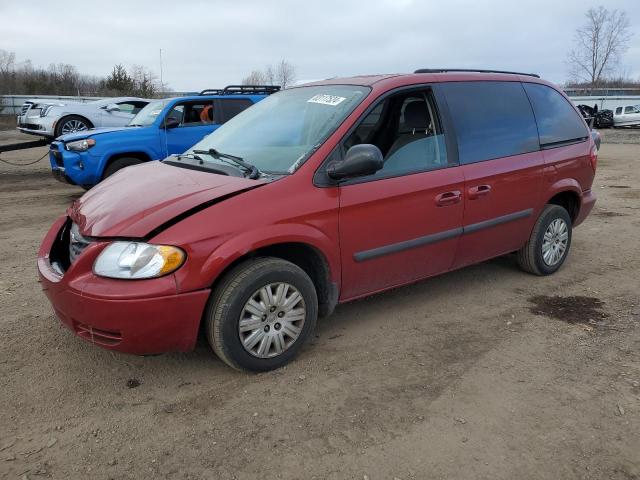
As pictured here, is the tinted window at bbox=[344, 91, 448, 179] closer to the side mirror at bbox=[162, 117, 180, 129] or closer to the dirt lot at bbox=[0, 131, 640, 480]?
the dirt lot at bbox=[0, 131, 640, 480]

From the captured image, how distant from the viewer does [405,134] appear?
153 inches

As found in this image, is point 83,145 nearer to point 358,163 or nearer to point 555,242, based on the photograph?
point 358,163

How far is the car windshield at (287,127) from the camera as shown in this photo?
3508 millimetres

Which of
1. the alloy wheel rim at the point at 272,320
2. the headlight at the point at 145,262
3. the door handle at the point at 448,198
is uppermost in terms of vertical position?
the door handle at the point at 448,198

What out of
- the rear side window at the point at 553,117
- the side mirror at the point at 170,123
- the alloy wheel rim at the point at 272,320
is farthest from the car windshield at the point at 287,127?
the side mirror at the point at 170,123

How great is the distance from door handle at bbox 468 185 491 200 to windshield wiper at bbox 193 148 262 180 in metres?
1.66

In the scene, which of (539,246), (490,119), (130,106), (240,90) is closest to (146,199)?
(490,119)

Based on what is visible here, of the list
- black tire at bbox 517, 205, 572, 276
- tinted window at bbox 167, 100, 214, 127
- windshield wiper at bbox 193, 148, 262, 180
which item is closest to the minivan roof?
windshield wiper at bbox 193, 148, 262, 180

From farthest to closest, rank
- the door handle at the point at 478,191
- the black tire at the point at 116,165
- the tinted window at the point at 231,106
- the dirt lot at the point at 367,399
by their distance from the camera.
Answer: the tinted window at the point at 231,106, the black tire at the point at 116,165, the door handle at the point at 478,191, the dirt lot at the point at 367,399

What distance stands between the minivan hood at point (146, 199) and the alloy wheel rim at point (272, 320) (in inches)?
24.6

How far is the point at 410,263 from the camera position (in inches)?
152

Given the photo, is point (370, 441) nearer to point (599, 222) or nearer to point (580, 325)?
point (580, 325)

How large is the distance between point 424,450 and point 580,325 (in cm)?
202

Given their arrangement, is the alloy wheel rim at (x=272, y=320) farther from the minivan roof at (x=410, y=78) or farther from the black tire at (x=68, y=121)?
the black tire at (x=68, y=121)
